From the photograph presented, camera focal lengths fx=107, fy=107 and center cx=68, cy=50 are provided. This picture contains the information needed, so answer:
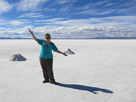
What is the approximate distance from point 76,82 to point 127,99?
6.12 ft

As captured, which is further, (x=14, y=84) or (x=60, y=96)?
(x=14, y=84)

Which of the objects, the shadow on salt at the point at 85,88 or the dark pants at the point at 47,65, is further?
the dark pants at the point at 47,65

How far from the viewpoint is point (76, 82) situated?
4375 millimetres

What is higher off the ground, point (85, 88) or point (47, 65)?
point (47, 65)

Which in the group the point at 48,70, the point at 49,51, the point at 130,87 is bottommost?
the point at 130,87

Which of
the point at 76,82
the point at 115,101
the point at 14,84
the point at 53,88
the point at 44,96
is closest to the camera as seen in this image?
the point at 115,101

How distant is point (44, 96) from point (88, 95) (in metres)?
1.35

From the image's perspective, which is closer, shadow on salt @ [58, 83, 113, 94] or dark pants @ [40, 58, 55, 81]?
shadow on salt @ [58, 83, 113, 94]

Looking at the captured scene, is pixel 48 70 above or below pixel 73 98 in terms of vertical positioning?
above

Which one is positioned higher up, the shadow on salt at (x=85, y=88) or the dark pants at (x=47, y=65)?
the dark pants at (x=47, y=65)

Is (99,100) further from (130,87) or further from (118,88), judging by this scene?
(130,87)

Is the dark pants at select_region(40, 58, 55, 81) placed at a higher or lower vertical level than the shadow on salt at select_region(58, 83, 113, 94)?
higher

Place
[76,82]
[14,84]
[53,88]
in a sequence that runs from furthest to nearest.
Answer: [76,82] < [14,84] < [53,88]

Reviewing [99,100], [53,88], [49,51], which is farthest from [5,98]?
[99,100]
